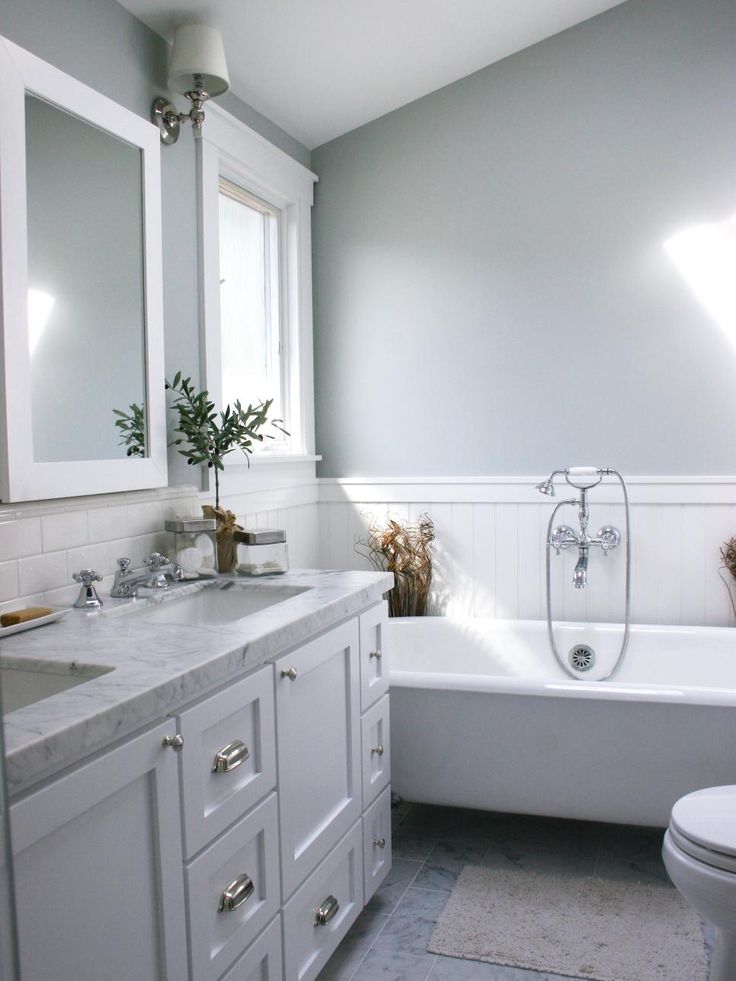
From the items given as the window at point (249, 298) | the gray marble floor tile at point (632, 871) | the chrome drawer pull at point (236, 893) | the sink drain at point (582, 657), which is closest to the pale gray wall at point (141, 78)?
the window at point (249, 298)

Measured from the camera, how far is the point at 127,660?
1.50 meters

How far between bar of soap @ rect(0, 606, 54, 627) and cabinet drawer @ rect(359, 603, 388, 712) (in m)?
0.78

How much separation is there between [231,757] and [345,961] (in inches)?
35.5

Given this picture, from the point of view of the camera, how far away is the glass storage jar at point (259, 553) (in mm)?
2453

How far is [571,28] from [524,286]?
3.27 ft

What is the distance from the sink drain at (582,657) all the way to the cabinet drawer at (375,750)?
111 cm

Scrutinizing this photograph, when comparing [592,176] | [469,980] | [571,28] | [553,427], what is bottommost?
[469,980]

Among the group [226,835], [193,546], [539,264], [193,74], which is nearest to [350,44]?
[193,74]

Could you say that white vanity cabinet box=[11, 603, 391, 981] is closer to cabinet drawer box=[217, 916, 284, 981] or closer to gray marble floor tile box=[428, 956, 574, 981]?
cabinet drawer box=[217, 916, 284, 981]

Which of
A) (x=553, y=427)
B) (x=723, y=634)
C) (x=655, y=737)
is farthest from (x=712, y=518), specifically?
(x=655, y=737)

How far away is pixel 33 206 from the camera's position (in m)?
1.96

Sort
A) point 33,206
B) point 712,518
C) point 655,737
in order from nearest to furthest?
point 33,206
point 655,737
point 712,518

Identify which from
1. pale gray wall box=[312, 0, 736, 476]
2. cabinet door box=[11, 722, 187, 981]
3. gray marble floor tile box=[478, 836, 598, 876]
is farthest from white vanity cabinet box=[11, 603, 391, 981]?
pale gray wall box=[312, 0, 736, 476]

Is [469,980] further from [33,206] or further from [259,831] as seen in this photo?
[33,206]
